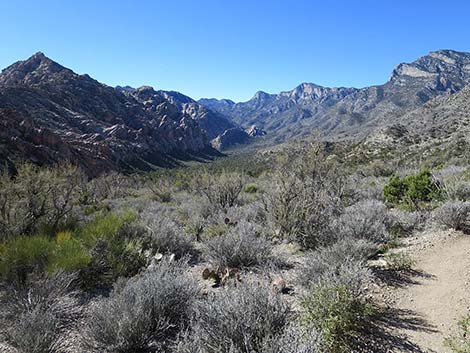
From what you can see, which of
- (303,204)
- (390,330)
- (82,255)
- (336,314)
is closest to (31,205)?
(82,255)

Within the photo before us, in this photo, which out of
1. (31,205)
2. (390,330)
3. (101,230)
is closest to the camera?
(390,330)

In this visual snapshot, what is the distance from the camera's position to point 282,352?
8.67 feet

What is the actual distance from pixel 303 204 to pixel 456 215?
11.1ft

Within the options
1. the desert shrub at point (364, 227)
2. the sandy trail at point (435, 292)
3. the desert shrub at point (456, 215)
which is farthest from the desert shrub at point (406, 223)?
the sandy trail at point (435, 292)

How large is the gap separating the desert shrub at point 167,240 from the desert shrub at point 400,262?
4253 millimetres

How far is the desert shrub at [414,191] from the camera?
988cm

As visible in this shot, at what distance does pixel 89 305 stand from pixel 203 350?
248 centimetres

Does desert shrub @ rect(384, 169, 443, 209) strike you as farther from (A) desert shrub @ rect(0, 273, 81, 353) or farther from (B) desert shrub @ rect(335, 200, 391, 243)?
Result: (A) desert shrub @ rect(0, 273, 81, 353)

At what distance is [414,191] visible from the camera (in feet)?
34.9

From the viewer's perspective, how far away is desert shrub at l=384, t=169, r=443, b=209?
988 cm

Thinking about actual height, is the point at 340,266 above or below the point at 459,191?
below

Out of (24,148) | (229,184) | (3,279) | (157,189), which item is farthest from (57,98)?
(3,279)

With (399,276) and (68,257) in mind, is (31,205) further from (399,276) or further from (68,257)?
(399,276)

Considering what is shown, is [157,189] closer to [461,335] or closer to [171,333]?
[171,333]
